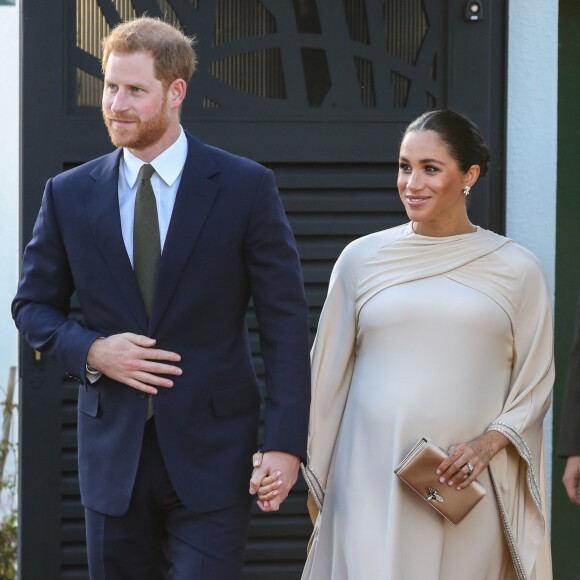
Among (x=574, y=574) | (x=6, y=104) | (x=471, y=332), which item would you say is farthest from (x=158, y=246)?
(x=6, y=104)

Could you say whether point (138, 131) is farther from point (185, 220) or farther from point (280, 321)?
point (280, 321)

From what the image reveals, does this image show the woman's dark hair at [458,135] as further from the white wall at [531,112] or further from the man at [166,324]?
the white wall at [531,112]

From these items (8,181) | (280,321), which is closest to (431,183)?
(280,321)

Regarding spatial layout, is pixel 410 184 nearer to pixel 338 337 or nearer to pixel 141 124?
pixel 338 337

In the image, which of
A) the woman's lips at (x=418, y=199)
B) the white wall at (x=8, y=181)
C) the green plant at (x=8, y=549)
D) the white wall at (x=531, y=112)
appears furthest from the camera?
the white wall at (x=8, y=181)

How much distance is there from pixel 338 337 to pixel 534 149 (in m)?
1.44

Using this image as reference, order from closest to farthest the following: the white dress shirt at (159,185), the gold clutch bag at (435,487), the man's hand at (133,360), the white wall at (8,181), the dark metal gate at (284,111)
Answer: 1. the man's hand at (133,360)
2. the white dress shirt at (159,185)
3. the gold clutch bag at (435,487)
4. the dark metal gate at (284,111)
5. the white wall at (8,181)

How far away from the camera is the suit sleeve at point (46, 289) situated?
139 inches

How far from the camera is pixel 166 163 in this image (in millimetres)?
3557

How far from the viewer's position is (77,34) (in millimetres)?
4891

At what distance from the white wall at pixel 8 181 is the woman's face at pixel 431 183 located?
8.72 ft

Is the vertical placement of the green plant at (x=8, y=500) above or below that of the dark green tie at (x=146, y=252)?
below

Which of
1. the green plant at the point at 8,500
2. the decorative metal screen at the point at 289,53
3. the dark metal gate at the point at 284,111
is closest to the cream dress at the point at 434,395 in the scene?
the dark metal gate at the point at 284,111

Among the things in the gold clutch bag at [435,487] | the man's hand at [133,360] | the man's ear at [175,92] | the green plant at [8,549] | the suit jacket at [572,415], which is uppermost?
the man's ear at [175,92]
